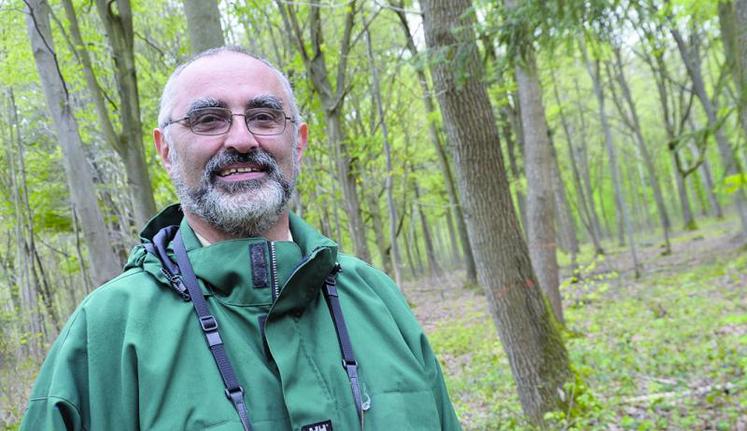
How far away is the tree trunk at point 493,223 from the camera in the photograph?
5.22 m

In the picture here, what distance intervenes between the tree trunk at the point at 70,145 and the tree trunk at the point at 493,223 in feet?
11.7

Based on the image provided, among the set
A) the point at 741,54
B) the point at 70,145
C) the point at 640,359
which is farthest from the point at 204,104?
the point at 640,359

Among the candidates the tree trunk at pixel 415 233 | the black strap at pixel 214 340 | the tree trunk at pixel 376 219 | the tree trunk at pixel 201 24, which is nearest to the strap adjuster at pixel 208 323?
the black strap at pixel 214 340

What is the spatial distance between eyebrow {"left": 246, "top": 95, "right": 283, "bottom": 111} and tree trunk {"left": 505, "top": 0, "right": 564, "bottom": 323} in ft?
24.2

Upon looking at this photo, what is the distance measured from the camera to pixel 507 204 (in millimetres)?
5324

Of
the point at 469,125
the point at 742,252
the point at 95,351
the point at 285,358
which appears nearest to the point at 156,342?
the point at 95,351

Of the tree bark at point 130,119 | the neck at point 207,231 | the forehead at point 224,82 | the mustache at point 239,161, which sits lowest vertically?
the neck at point 207,231

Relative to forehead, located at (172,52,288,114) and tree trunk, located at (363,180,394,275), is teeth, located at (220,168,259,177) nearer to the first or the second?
forehead, located at (172,52,288,114)

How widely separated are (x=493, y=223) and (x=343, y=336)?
12.6ft

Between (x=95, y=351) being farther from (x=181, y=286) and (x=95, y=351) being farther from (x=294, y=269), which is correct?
(x=294, y=269)

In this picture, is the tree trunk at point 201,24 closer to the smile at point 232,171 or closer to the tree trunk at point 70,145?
the smile at point 232,171

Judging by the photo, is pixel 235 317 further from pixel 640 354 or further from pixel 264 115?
pixel 640 354

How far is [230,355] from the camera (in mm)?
1469

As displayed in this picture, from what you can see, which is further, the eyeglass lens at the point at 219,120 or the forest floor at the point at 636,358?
the forest floor at the point at 636,358
